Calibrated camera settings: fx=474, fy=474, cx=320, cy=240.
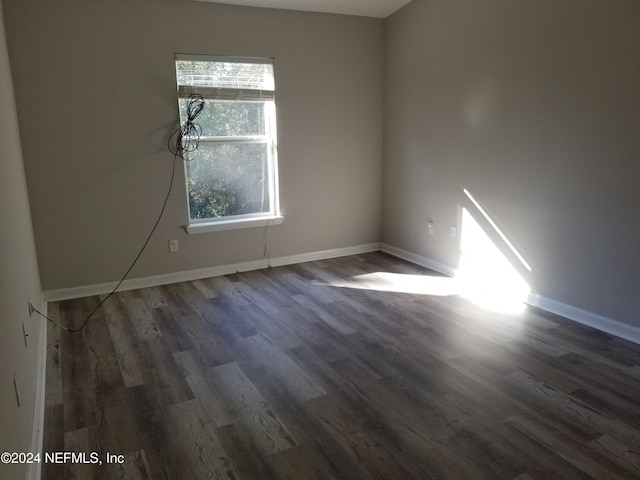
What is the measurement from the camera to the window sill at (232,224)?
429 centimetres

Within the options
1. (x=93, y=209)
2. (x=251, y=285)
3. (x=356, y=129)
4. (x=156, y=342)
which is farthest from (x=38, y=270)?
(x=356, y=129)

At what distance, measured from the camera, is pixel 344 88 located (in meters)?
4.75

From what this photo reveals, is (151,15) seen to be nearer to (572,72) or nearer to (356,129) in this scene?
(356,129)

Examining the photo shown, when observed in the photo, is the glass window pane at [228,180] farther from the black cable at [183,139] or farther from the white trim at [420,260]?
the white trim at [420,260]

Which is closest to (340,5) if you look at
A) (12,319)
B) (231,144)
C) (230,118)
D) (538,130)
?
(230,118)

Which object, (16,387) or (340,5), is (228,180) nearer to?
(340,5)

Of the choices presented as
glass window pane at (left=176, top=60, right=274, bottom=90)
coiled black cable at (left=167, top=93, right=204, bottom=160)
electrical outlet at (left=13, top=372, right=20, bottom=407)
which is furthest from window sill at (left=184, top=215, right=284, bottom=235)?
electrical outlet at (left=13, top=372, right=20, bottom=407)

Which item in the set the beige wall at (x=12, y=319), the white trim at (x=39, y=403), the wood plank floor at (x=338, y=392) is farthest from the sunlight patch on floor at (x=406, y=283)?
the beige wall at (x=12, y=319)

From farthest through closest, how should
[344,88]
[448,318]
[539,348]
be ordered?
1. [344,88]
2. [448,318]
3. [539,348]

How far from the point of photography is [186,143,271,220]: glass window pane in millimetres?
4277

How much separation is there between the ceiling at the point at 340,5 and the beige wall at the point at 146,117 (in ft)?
0.26

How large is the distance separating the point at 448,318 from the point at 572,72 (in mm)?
1834

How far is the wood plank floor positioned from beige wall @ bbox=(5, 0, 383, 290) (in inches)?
25.9

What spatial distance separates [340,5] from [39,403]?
3.90 meters
